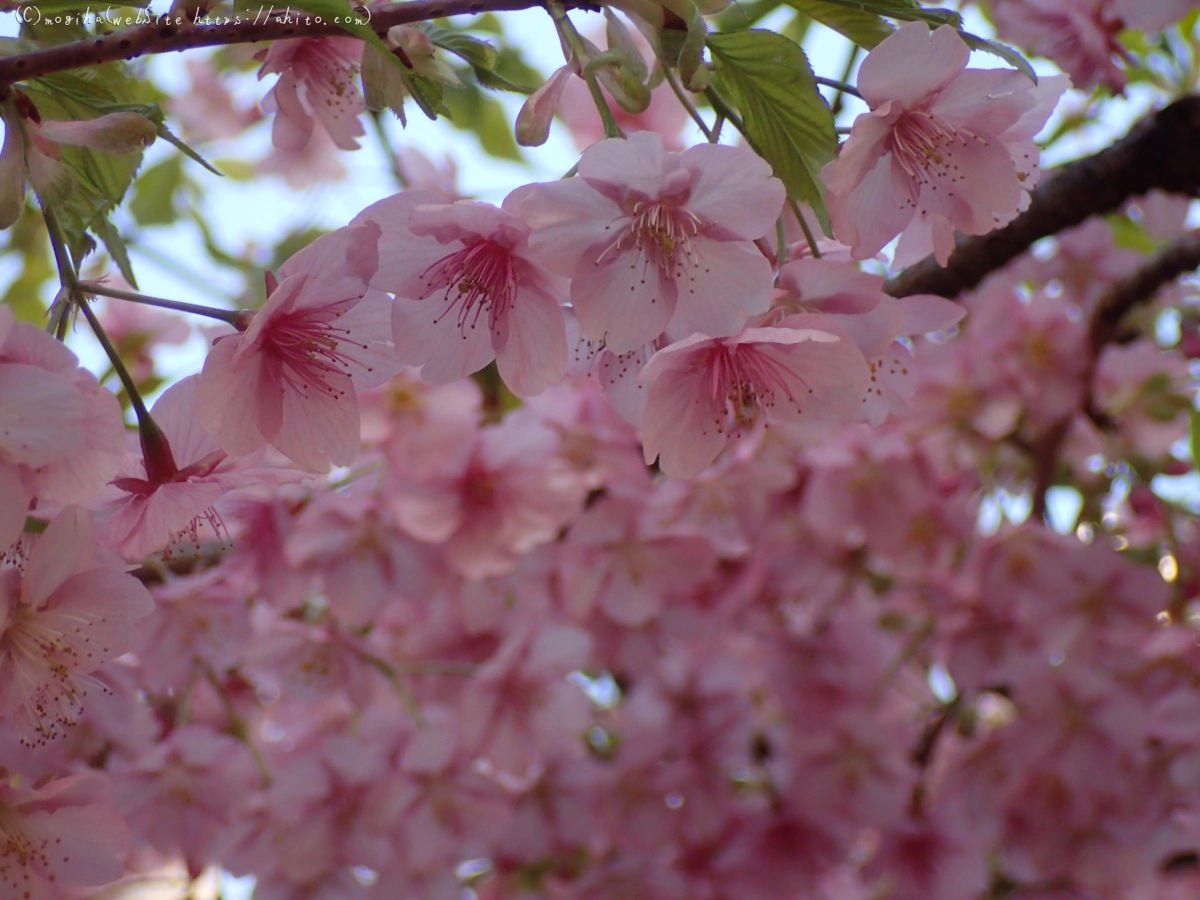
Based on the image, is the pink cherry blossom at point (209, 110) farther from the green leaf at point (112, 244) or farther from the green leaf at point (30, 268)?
the green leaf at point (112, 244)

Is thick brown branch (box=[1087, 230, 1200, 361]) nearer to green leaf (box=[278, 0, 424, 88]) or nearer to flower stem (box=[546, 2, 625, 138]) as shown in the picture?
flower stem (box=[546, 2, 625, 138])

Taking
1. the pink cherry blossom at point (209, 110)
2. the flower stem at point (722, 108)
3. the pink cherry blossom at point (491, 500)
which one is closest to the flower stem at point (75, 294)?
the flower stem at point (722, 108)

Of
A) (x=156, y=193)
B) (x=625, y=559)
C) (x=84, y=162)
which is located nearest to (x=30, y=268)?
(x=156, y=193)

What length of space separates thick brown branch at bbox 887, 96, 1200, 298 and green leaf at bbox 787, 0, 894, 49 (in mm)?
517

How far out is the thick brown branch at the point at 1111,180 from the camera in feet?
3.78

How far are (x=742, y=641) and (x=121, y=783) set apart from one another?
3.80 ft

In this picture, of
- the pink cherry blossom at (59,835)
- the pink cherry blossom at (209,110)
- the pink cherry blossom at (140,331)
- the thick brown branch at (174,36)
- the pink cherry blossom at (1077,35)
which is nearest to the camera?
the thick brown branch at (174,36)

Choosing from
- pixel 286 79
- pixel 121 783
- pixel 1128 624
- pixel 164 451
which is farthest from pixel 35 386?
pixel 1128 624

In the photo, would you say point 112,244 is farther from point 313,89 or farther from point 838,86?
point 838,86

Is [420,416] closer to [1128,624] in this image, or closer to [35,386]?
[35,386]

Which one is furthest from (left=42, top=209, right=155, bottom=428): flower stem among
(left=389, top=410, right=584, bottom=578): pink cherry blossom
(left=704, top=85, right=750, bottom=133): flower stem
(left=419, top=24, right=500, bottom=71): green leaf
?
(left=389, top=410, right=584, bottom=578): pink cherry blossom

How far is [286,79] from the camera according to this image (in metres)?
0.84

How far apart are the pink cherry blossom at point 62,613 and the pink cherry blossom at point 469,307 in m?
0.25

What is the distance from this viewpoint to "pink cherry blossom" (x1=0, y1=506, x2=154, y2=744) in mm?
671
